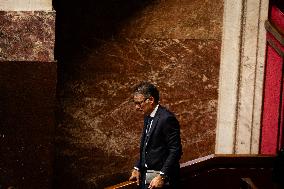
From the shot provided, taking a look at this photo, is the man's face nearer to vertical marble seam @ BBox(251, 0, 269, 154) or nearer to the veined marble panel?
the veined marble panel

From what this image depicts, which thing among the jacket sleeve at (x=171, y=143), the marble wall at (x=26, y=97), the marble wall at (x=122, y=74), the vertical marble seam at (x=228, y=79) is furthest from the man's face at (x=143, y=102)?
the vertical marble seam at (x=228, y=79)

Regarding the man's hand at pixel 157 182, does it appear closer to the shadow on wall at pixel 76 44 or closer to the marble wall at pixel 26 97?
the marble wall at pixel 26 97

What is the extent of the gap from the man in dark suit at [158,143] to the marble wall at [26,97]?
77 cm

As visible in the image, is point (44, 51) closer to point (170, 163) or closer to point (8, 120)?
point (8, 120)

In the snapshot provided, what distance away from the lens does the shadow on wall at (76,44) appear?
5121mm

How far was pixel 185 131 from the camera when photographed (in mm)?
5426

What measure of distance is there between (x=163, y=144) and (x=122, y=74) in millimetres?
1370

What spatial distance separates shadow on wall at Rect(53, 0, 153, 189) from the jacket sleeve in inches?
58.1

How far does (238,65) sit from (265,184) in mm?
1289

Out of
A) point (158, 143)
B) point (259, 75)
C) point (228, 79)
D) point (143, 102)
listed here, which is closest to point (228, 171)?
point (228, 79)

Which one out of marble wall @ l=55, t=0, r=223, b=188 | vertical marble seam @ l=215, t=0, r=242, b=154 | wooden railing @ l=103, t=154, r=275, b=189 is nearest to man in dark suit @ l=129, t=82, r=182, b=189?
wooden railing @ l=103, t=154, r=275, b=189

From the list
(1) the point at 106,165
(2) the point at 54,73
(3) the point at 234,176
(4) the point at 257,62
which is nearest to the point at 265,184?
(3) the point at 234,176

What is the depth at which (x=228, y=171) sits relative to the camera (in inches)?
199

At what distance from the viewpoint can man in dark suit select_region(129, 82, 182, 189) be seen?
159 inches
